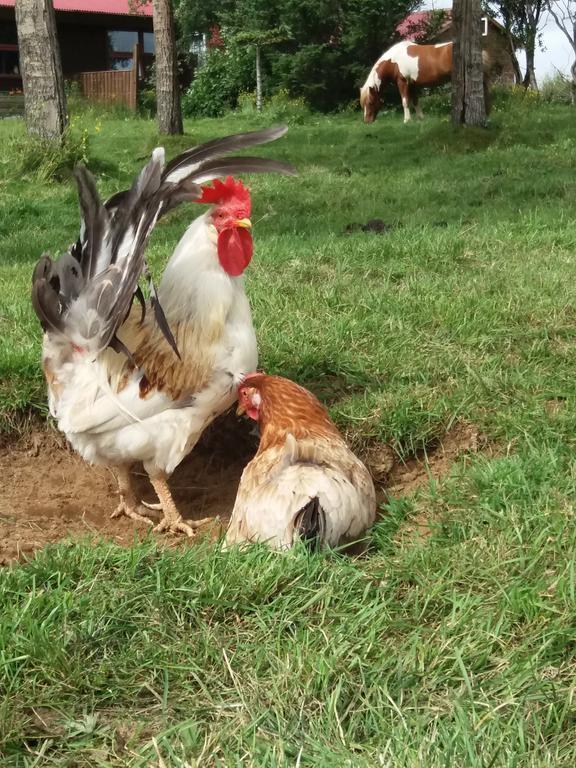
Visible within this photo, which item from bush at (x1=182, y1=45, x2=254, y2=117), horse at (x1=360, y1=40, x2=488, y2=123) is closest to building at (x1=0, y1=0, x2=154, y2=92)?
bush at (x1=182, y1=45, x2=254, y2=117)

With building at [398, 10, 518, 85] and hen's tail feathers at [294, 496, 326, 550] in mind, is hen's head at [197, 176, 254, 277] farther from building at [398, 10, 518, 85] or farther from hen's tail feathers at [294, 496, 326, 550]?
building at [398, 10, 518, 85]

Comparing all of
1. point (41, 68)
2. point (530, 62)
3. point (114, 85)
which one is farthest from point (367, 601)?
point (530, 62)

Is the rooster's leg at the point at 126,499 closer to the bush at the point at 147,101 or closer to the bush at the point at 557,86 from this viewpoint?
the bush at the point at 147,101

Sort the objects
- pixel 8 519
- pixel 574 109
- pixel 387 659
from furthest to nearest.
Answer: pixel 574 109, pixel 8 519, pixel 387 659

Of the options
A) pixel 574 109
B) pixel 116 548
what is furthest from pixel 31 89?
pixel 574 109

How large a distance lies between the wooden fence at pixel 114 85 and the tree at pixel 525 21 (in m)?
15.4

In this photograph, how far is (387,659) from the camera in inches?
79.7

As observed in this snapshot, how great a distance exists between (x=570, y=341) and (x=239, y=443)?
189 centimetres

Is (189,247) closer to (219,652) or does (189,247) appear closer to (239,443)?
(239,443)

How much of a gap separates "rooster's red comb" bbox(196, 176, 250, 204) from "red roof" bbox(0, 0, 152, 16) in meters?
27.2

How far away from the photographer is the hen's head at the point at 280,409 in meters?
3.16

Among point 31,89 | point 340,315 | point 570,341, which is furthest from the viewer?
point 31,89

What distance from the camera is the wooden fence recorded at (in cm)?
2400

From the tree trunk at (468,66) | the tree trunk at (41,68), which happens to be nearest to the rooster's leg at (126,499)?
the tree trunk at (41,68)
